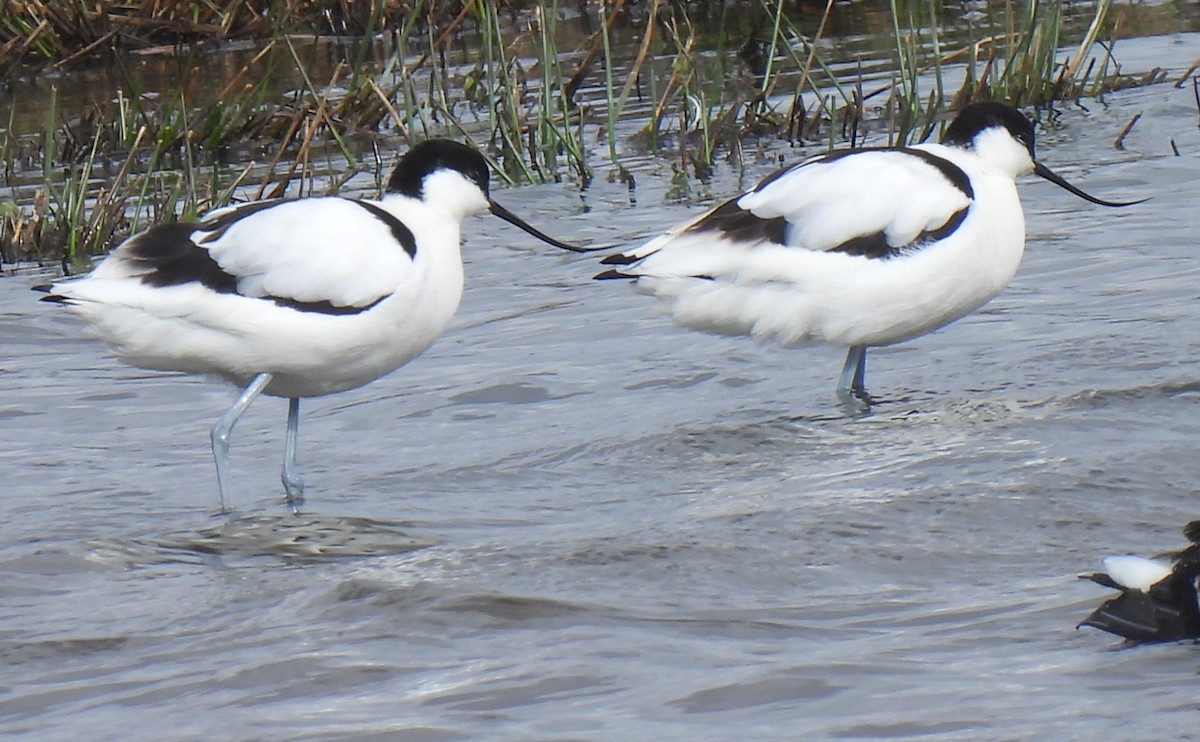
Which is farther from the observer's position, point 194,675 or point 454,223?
point 454,223

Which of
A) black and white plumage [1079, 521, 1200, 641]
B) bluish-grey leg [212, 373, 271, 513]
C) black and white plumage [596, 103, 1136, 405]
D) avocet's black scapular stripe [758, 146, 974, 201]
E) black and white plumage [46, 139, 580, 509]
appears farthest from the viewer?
avocet's black scapular stripe [758, 146, 974, 201]

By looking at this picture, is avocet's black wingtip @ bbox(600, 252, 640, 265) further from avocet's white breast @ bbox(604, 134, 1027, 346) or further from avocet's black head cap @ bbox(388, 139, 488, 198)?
avocet's black head cap @ bbox(388, 139, 488, 198)

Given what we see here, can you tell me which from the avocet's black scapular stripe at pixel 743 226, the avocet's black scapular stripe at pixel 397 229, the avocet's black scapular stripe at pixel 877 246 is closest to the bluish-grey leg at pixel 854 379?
the avocet's black scapular stripe at pixel 877 246

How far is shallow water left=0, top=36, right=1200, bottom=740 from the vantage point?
3895 mm

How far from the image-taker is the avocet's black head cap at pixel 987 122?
7.12 meters

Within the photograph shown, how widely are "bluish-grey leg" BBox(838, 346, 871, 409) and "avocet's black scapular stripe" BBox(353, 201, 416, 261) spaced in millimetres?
1586

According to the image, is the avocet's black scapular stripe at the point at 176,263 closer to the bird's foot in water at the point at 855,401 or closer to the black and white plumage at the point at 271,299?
the black and white plumage at the point at 271,299

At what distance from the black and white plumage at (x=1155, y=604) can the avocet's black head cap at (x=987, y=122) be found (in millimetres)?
3380

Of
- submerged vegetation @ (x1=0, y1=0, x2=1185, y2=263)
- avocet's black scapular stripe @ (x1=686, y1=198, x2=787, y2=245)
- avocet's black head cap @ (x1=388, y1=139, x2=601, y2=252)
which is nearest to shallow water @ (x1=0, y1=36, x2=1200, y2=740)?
avocet's black scapular stripe @ (x1=686, y1=198, x2=787, y2=245)

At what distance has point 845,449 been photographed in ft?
19.2

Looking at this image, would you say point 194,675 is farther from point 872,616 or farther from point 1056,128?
point 1056,128

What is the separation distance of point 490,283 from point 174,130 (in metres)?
2.36

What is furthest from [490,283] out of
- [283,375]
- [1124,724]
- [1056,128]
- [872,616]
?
[1124,724]

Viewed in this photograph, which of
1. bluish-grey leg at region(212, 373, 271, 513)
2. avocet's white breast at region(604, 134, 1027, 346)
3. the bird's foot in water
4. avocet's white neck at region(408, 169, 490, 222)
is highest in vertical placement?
avocet's white neck at region(408, 169, 490, 222)
